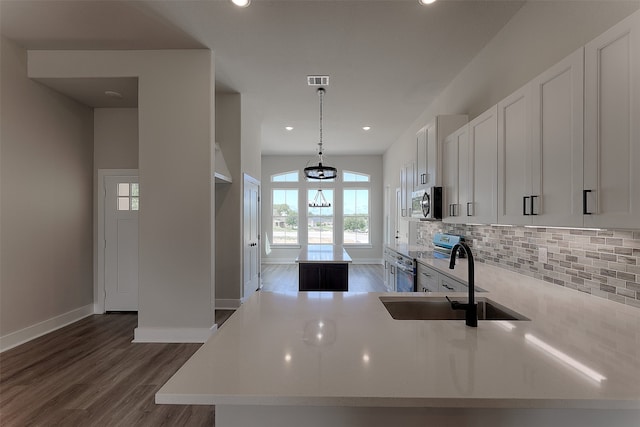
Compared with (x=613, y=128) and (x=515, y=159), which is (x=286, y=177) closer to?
(x=515, y=159)

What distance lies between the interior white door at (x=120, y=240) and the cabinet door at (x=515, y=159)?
14.6 feet

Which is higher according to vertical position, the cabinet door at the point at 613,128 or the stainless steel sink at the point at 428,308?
the cabinet door at the point at 613,128

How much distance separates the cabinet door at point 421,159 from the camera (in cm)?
383

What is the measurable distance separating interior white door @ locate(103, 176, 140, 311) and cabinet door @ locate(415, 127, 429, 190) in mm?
3955

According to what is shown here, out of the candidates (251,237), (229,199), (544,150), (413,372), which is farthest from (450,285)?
(251,237)

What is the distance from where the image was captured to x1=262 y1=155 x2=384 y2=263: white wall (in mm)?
8922

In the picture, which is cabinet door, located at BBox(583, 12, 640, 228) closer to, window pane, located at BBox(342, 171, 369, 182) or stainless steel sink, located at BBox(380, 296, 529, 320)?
stainless steel sink, located at BBox(380, 296, 529, 320)

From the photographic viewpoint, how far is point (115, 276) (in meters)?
4.28

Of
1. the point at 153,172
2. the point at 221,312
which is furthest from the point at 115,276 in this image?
the point at 153,172

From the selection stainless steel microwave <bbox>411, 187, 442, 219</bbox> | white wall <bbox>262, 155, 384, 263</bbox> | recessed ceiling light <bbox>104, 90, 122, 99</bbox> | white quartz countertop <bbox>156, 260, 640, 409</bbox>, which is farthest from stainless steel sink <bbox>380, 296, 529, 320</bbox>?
white wall <bbox>262, 155, 384, 263</bbox>

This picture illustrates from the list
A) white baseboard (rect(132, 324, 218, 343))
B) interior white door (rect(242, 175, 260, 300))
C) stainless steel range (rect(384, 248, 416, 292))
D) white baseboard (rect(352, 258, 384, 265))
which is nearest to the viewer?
white baseboard (rect(132, 324, 218, 343))

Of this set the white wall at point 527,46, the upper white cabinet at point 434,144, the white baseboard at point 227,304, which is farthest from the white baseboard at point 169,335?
the white wall at point 527,46

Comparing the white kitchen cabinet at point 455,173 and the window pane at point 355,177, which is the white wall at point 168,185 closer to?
the white kitchen cabinet at point 455,173

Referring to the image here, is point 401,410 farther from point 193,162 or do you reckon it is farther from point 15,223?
point 15,223
